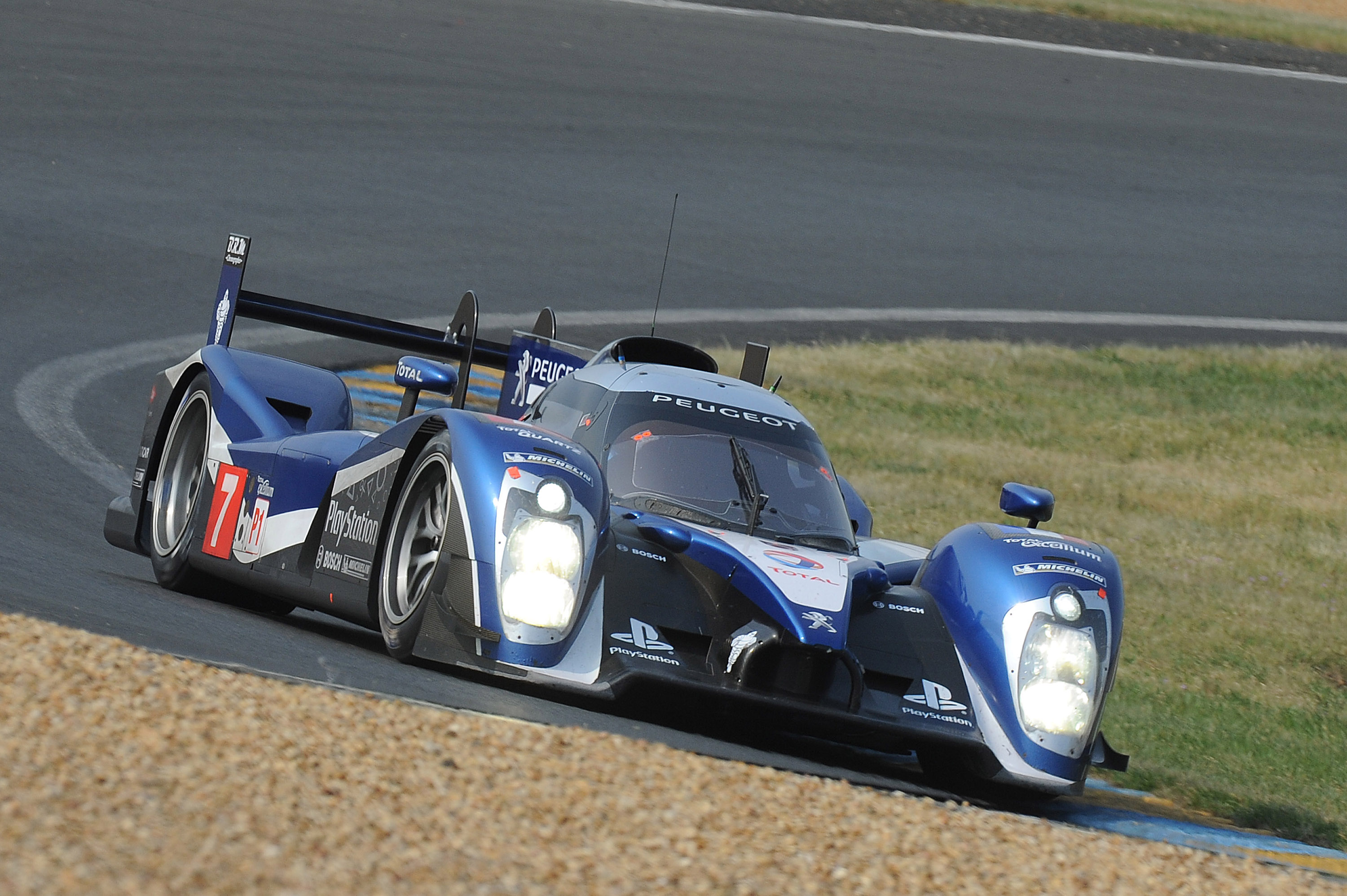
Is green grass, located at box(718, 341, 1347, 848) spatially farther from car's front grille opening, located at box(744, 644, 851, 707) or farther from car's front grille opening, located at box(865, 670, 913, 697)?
car's front grille opening, located at box(744, 644, 851, 707)

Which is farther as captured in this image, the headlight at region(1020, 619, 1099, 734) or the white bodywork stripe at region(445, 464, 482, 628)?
the headlight at region(1020, 619, 1099, 734)

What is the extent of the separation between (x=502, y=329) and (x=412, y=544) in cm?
891

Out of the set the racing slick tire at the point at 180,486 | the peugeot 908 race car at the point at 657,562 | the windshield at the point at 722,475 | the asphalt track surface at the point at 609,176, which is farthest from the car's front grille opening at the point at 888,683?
the asphalt track surface at the point at 609,176

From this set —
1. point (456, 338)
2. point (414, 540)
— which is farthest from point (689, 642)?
point (456, 338)

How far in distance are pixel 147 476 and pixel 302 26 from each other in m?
14.7

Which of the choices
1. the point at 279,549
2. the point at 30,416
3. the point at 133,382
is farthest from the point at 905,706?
the point at 133,382

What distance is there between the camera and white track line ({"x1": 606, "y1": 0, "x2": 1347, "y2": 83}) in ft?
81.0

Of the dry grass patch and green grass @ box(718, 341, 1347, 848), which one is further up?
the dry grass patch

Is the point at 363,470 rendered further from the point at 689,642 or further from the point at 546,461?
the point at 689,642

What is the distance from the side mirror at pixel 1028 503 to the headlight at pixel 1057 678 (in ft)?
3.75

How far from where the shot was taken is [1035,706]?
20.0 feet

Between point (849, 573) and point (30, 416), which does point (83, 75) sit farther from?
point (849, 573)

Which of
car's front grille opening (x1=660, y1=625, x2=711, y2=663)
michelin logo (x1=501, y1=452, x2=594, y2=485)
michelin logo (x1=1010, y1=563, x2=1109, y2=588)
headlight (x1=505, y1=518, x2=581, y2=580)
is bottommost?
car's front grille opening (x1=660, y1=625, x2=711, y2=663)

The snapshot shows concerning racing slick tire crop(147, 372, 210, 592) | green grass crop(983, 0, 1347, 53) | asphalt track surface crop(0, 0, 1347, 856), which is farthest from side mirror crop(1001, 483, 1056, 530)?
green grass crop(983, 0, 1347, 53)
